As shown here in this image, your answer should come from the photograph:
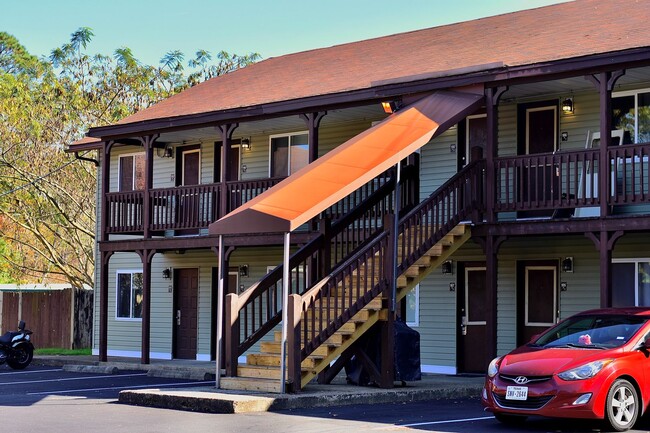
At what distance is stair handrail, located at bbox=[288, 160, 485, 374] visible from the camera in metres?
15.7

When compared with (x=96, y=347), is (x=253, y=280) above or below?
above

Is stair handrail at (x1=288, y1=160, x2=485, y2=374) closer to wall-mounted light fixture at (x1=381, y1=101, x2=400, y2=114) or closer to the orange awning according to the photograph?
the orange awning

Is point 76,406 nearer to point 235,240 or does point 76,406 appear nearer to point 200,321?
point 235,240

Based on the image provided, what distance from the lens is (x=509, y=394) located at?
40.3 feet

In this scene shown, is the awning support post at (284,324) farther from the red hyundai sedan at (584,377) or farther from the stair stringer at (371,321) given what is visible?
the red hyundai sedan at (584,377)

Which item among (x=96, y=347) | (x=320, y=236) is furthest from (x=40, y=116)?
(x=320, y=236)

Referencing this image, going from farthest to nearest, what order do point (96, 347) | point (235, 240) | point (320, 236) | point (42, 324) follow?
1. point (42, 324)
2. point (96, 347)
3. point (235, 240)
4. point (320, 236)

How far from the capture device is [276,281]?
17.3 metres

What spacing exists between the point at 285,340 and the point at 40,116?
24965mm

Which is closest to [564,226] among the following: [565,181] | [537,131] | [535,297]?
[565,181]

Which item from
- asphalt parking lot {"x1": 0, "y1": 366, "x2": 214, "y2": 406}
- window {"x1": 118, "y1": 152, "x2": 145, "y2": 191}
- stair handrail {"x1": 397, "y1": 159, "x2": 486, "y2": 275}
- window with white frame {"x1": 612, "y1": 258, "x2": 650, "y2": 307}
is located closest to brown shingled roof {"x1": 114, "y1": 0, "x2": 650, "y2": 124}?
window {"x1": 118, "y1": 152, "x2": 145, "y2": 191}

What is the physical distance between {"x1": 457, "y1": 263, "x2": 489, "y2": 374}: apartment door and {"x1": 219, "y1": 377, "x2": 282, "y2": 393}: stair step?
20.5 ft

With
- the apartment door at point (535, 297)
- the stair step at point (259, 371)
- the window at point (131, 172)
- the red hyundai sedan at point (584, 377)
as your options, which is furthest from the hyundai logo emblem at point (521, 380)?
the window at point (131, 172)

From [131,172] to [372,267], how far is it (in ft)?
45.1
